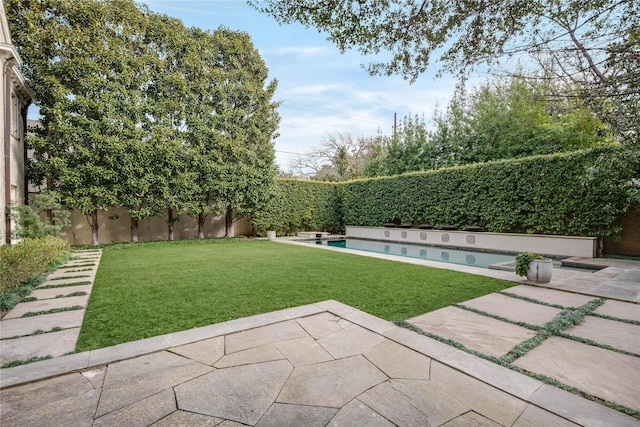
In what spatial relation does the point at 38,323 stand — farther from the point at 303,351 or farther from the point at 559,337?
the point at 559,337

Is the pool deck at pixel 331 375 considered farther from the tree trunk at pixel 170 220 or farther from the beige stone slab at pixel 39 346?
the tree trunk at pixel 170 220

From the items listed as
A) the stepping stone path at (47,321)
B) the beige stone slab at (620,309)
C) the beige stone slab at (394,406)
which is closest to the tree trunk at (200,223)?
the stepping stone path at (47,321)

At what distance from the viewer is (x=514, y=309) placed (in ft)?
12.3

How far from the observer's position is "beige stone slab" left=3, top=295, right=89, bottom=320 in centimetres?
362

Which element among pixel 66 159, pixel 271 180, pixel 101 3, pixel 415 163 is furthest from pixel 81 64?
pixel 415 163

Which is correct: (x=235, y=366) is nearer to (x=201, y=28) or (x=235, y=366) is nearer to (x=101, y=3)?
(x=101, y=3)

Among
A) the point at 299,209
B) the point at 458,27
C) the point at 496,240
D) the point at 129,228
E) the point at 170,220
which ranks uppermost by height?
the point at 458,27

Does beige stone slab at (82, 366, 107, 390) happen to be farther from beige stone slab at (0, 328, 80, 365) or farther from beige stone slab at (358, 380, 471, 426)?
beige stone slab at (358, 380, 471, 426)

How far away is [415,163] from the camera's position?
55.0ft

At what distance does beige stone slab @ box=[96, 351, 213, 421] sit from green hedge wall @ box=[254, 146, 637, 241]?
7541 millimetres

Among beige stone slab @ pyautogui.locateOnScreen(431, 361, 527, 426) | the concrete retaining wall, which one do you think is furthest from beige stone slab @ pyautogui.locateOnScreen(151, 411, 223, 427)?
the concrete retaining wall

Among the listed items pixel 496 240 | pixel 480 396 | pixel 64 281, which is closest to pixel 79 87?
pixel 64 281

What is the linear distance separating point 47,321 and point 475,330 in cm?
471

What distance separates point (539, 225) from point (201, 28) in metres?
14.3
